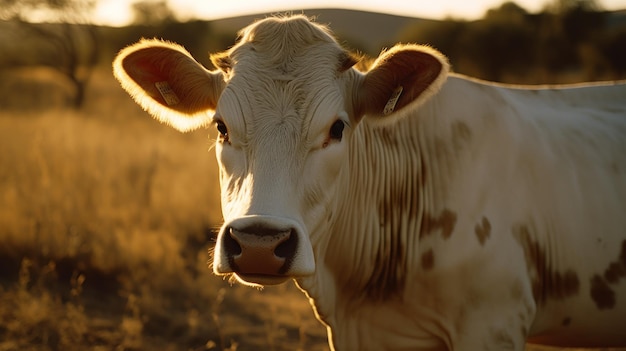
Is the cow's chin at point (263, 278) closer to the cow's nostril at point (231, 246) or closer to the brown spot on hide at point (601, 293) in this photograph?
the cow's nostril at point (231, 246)

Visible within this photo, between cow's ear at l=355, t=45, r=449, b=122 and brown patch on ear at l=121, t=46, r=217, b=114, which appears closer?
cow's ear at l=355, t=45, r=449, b=122

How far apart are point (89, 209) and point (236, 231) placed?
18.1ft

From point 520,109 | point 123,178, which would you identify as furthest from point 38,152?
point 520,109

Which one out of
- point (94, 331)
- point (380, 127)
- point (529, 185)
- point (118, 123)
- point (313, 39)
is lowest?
point (118, 123)

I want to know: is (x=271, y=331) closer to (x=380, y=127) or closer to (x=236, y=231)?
(x=380, y=127)

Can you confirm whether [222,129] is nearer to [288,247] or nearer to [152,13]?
[288,247]

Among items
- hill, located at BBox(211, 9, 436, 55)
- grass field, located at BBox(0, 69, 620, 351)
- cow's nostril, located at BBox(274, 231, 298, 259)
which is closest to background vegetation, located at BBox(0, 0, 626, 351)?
grass field, located at BBox(0, 69, 620, 351)

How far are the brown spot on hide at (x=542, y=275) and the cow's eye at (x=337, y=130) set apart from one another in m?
1.02

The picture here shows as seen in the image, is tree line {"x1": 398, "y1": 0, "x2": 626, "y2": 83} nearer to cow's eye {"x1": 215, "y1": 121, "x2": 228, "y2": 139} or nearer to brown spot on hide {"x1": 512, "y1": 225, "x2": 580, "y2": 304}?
brown spot on hide {"x1": 512, "y1": 225, "x2": 580, "y2": 304}

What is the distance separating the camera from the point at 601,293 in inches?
135

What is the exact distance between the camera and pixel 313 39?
317 cm

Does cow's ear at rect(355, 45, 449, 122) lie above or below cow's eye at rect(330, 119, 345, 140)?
above

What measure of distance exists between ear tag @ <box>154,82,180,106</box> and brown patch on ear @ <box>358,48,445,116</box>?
103cm

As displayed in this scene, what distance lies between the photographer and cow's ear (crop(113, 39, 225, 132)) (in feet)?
11.0
